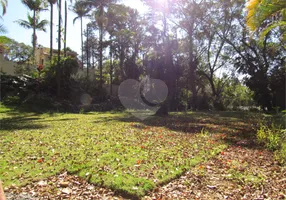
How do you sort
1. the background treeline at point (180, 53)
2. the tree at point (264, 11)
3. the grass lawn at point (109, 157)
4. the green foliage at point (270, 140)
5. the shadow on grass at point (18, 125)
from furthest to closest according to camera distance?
1. the background treeline at point (180, 53)
2. the shadow on grass at point (18, 125)
3. the tree at point (264, 11)
4. the green foliage at point (270, 140)
5. the grass lawn at point (109, 157)

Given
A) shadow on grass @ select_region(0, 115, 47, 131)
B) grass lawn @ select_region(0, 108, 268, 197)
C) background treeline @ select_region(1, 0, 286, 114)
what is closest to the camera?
grass lawn @ select_region(0, 108, 268, 197)

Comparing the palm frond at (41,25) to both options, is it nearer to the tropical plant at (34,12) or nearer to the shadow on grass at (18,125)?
the tropical plant at (34,12)

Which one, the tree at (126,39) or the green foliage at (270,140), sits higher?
the tree at (126,39)

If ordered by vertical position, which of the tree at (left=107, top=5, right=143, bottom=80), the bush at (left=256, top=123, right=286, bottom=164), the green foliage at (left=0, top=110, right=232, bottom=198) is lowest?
the green foliage at (left=0, top=110, right=232, bottom=198)

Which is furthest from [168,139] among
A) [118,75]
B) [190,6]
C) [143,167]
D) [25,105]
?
[118,75]

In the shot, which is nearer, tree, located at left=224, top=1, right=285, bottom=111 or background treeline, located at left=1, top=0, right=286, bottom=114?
background treeline, located at left=1, top=0, right=286, bottom=114

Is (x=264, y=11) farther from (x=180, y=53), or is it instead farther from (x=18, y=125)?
(x=180, y=53)

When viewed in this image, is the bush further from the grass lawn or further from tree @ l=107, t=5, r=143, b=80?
tree @ l=107, t=5, r=143, b=80

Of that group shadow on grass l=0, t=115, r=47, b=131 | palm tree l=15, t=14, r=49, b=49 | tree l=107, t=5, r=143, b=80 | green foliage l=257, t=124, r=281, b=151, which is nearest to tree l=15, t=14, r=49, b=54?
palm tree l=15, t=14, r=49, b=49

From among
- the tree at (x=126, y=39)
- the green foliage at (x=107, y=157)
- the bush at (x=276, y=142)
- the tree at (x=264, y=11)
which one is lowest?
the green foliage at (x=107, y=157)

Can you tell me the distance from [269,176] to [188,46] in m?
22.6

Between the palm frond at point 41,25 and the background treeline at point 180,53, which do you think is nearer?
the background treeline at point 180,53

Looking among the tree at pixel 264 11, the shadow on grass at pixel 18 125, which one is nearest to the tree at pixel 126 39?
the shadow on grass at pixel 18 125

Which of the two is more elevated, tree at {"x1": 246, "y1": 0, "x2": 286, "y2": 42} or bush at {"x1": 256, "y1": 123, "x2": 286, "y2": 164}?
tree at {"x1": 246, "y1": 0, "x2": 286, "y2": 42}
